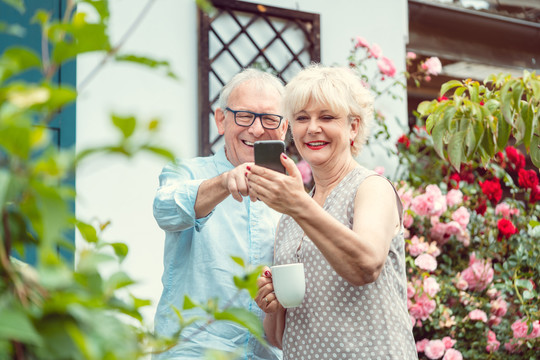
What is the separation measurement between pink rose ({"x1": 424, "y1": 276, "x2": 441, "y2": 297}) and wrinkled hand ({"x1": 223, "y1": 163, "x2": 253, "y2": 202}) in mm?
1902

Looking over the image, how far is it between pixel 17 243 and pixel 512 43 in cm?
488

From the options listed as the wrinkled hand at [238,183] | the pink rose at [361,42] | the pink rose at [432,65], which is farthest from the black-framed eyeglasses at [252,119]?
the pink rose at [432,65]

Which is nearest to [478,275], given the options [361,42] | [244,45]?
[361,42]

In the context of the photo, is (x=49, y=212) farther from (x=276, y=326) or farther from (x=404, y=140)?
(x=404, y=140)

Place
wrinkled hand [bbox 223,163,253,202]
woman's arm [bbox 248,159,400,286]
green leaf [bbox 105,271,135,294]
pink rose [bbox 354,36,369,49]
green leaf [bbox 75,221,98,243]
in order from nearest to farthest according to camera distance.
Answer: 1. green leaf [bbox 105,271,135,294]
2. green leaf [bbox 75,221,98,243]
3. woman's arm [bbox 248,159,400,286]
4. wrinkled hand [bbox 223,163,253,202]
5. pink rose [bbox 354,36,369,49]

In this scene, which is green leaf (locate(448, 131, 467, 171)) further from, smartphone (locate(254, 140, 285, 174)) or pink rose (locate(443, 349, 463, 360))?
pink rose (locate(443, 349, 463, 360))

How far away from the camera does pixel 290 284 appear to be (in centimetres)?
156

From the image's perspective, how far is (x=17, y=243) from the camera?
0.60 metres

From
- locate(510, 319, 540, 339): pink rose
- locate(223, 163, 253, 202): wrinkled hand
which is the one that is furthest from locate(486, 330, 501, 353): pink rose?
locate(223, 163, 253, 202): wrinkled hand

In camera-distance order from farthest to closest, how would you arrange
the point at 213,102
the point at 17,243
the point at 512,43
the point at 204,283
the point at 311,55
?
1. the point at 512,43
2. the point at 311,55
3. the point at 213,102
4. the point at 204,283
5. the point at 17,243

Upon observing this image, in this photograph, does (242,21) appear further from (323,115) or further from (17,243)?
(17,243)

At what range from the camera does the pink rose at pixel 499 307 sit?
11.4ft

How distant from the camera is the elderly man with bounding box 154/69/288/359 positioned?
5.92 feet

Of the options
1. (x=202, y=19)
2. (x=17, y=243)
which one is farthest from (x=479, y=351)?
(x=17, y=243)
